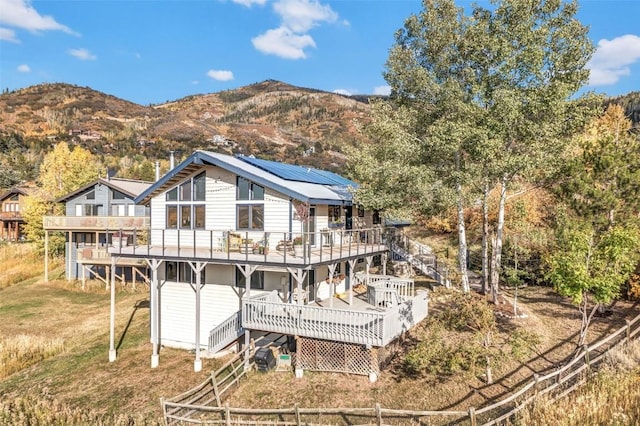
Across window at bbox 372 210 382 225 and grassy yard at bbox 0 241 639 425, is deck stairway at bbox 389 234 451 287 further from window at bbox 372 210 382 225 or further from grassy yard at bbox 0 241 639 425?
grassy yard at bbox 0 241 639 425

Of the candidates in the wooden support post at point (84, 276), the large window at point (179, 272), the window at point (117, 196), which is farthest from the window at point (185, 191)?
the window at point (117, 196)

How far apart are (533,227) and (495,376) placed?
52.7 ft

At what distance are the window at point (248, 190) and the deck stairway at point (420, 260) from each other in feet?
29.8

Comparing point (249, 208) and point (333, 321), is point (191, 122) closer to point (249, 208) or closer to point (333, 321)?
point (249, 208)

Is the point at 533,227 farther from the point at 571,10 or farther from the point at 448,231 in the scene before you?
the point at 571,10

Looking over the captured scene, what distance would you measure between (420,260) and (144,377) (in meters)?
15.1

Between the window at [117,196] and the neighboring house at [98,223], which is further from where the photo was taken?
the window at [117,196]

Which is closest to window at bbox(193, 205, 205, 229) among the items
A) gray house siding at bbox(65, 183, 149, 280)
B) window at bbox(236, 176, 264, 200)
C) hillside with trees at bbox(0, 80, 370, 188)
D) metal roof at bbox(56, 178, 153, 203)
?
window at bbox(236, 176, 264, 200)

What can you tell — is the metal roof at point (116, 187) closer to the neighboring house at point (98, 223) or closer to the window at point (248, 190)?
the neighboring house at point (98, 223)

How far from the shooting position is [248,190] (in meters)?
17.1

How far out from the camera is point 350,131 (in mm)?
126125

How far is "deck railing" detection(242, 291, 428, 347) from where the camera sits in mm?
12555

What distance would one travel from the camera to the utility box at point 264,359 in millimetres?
14030

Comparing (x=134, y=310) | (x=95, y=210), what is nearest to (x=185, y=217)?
(x=134, y=310)
